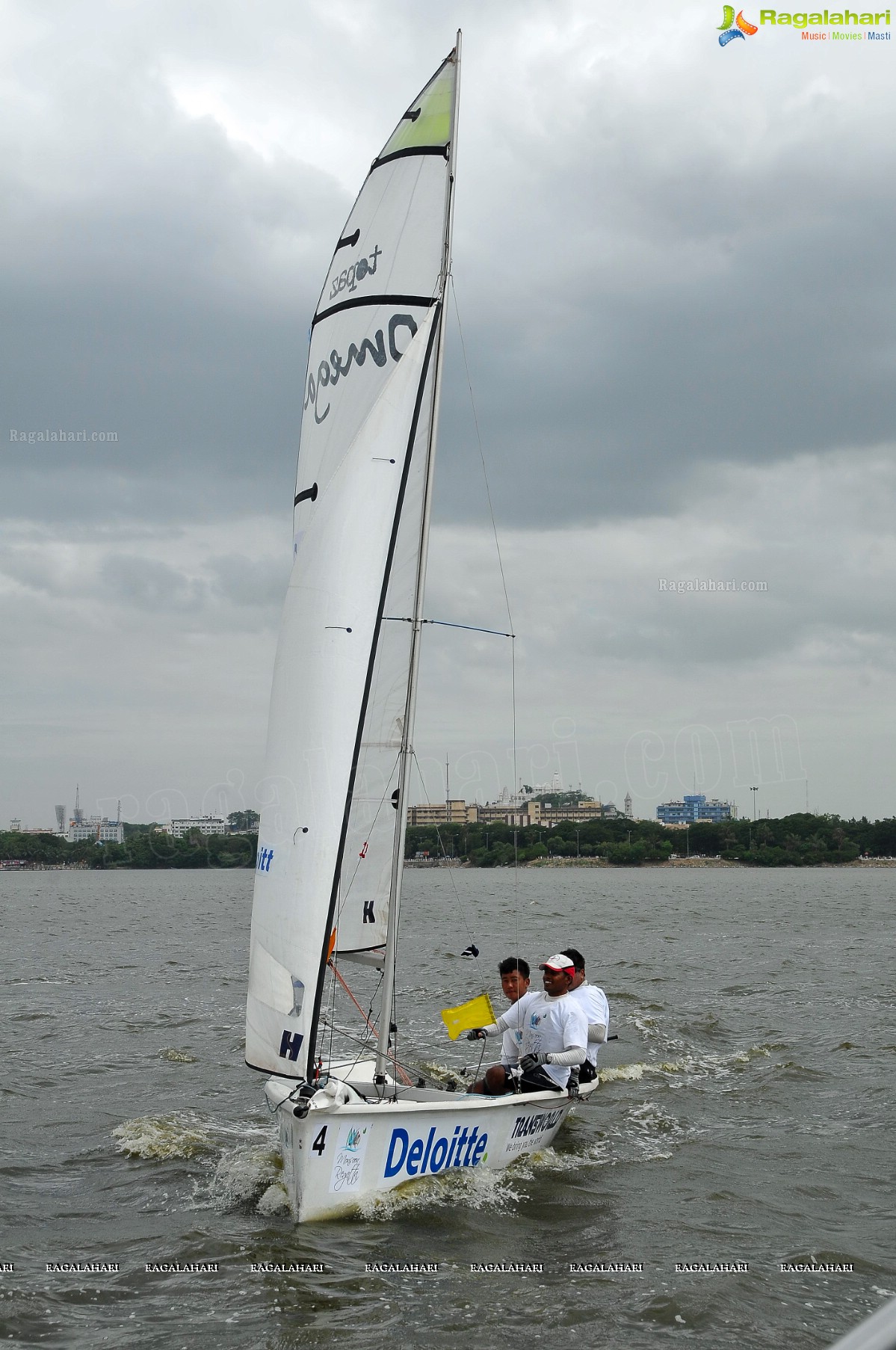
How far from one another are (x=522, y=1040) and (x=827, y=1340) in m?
3.40

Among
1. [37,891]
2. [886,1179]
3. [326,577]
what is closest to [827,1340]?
[886,1179]

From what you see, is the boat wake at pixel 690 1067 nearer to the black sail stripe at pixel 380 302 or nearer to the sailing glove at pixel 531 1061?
the sailing glove at pixel 531 1061

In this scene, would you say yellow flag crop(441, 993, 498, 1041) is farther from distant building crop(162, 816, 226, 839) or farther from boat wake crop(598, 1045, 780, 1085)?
distant building crop(162, 816, 226, 839)

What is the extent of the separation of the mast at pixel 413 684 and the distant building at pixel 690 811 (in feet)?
435

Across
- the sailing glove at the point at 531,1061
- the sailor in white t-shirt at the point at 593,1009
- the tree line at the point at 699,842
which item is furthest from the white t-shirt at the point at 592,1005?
the tree line at the point at 699,842

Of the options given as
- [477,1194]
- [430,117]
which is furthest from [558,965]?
[430,117]

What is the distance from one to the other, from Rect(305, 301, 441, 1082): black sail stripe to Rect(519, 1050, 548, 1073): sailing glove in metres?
1.73

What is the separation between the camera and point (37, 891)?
245 feet

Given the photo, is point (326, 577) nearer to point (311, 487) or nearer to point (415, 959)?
point (311, 487)

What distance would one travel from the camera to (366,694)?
22.7 feet

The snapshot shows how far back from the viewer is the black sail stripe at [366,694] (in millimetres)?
6602

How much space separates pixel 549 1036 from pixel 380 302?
520 centimetres

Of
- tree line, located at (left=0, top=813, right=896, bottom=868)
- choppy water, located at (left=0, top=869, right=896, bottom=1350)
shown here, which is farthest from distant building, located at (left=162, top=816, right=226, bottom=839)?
choppy water, located at (left=0, top=869, right=896, bottom=1350)

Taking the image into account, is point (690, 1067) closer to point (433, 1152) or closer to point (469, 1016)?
point (469, 1016)
